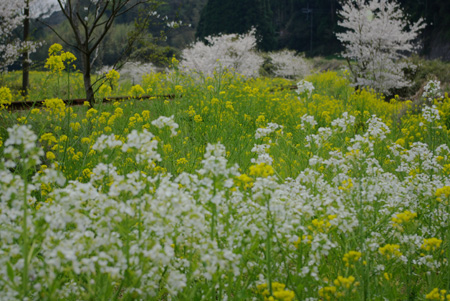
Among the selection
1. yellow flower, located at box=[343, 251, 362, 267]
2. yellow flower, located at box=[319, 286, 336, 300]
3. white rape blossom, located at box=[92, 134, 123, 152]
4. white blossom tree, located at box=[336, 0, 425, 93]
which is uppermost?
white blossom tree, located at box=[336, 0, 425, 93]

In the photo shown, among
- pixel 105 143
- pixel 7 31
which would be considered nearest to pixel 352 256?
pixel 105 143

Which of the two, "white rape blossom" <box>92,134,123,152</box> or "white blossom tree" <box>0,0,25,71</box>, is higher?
"white blossom tree" <box>0,0,25,71</box>

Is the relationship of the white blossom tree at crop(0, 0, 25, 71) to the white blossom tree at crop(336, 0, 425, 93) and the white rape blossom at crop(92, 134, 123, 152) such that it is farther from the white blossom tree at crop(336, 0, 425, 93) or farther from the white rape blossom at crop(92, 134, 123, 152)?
the white rape blossom at crop(92, 134, 123, 152)

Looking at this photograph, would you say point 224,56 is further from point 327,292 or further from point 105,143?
point 327,292

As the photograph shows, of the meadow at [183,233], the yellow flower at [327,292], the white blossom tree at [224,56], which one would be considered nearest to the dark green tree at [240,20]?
the white blossom tree at [224,56]

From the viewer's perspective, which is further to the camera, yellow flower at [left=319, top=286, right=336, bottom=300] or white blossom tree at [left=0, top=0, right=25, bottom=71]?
white blossom tree at [left=0, top=0, right=25, bottom=71]

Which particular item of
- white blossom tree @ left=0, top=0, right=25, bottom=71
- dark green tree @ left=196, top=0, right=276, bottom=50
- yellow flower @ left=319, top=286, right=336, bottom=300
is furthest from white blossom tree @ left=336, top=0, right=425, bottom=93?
dark green tree @ left=196, top=0, right=276, bottom=50

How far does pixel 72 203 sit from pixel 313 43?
5825 cm

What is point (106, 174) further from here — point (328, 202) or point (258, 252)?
point (328, 202)

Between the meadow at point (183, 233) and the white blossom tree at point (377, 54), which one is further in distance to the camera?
the white blossom tree at point (377, 54)

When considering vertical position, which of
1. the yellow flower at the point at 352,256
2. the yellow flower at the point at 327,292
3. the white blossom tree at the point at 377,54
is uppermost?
the white blossom tree at the point at 377,54

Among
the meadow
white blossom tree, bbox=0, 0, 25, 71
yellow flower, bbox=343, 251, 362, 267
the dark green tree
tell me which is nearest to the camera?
the meadow

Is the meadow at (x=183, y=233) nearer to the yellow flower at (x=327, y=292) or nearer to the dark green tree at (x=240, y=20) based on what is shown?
the yellow flower at (x=327, y=292)

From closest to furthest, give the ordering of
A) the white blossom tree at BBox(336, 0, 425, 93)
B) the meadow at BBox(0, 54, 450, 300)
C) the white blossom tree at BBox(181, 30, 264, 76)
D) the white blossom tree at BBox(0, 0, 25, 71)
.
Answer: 1. the meadow at BBox(0, 54, 450, 300)
2. the white blossom tree at BBox(336, 0, 425, 93)
3. the white blossom tree at BBox(0, 0, 25, 71)
4. the white blossom tree at BBox(181, 30, 264, 76)
